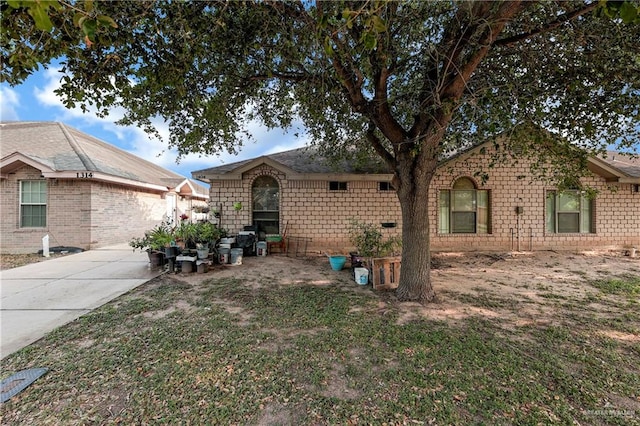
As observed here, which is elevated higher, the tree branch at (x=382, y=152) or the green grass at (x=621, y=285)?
the tree branch at (x=382, y=152)

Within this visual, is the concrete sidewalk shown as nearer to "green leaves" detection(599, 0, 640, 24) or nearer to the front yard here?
the front yard

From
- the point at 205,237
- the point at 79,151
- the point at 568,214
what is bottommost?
the point at 205,237

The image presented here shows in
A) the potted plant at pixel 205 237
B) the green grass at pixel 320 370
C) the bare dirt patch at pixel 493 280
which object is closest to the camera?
the green grass at pixel 320 370

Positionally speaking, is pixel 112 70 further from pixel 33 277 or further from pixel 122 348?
pixel 33 277

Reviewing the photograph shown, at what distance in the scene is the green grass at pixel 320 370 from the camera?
7.63ft

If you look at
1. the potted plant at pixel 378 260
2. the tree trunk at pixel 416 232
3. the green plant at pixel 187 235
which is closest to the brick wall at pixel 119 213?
the green plant at pixel 187 235

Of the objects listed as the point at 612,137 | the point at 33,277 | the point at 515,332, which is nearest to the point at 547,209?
the point at 612,137

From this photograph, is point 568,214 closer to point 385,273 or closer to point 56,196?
point 385,273

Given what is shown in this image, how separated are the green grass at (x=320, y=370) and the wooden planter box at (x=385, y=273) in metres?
1.28

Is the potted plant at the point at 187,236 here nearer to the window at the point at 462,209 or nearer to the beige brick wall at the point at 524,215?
the beige brick wall at the point at 524,215

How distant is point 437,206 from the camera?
10102mm

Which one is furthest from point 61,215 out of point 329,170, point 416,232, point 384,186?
point 416,232

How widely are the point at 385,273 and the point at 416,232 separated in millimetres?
1264

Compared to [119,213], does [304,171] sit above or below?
above
